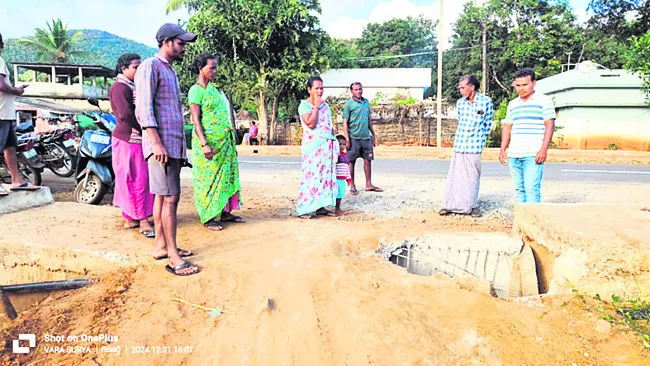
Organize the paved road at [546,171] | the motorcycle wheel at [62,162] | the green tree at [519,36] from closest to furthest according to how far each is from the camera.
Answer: the motorcycle wheel at [62,162] → the paved road at [546,171] → the green tree at [519,36]

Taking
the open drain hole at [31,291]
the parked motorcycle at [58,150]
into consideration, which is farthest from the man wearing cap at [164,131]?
the parked motorcycle at [58,150]

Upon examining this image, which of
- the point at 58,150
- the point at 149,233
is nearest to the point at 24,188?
the point at 149,233

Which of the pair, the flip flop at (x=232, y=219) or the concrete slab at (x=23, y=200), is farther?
the flip flop at (x=232, y=219)

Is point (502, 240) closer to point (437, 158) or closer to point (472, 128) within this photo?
point (472, 128)

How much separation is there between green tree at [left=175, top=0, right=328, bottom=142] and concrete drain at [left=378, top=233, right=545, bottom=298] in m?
14.4

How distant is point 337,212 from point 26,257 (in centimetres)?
296

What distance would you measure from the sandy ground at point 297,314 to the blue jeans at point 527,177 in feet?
5.32

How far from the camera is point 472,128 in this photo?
16.4 feet

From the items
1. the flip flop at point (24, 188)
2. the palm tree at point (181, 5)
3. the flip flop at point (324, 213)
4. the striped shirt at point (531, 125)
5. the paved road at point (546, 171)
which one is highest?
the palm tree at point (181, 5)

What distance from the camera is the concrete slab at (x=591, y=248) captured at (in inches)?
112

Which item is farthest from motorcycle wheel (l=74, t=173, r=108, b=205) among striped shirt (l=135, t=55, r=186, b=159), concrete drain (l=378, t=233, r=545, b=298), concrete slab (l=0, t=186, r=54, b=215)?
concrete drain (l=378, t=233, r=545, b=298)

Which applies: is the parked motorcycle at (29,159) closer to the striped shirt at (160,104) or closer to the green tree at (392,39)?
the striped shirt at (160,104)

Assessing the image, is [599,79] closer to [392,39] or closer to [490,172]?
[490,172]

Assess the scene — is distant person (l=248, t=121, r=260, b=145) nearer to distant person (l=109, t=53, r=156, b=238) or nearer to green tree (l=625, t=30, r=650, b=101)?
green tree (l=625, t=30, r=650, b=101)
